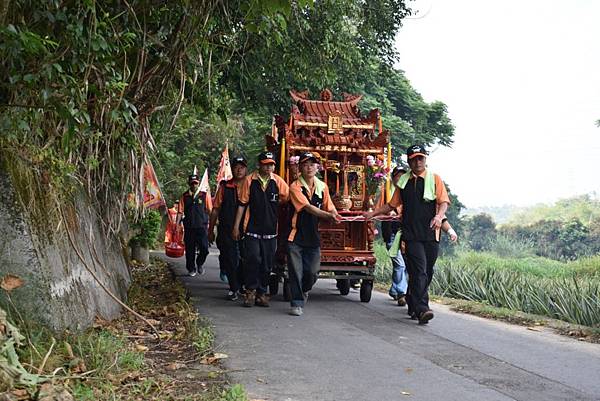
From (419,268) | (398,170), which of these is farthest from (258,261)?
(398,170)

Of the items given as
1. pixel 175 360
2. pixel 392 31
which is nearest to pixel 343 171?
pixel 392 31

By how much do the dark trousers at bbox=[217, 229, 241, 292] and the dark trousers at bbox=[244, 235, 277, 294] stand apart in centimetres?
74

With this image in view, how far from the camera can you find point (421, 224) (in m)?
8.83

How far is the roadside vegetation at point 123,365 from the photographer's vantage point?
4533 mm

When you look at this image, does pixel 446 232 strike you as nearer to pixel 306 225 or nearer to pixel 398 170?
pixel 306 225

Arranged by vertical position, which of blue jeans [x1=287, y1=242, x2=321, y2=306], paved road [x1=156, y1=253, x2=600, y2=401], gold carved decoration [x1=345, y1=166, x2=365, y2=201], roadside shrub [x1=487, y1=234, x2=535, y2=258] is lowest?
paved road [x1=156, y1=253, x2=600, y2=401]

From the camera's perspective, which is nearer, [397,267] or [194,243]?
[397,267]

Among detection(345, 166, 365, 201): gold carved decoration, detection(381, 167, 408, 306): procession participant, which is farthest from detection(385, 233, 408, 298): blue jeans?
detection(345, 166, 365, 201): gold carved decoration

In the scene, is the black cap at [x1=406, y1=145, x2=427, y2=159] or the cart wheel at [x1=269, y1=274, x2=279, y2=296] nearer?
the black cap at [x1=406, y1=145, x2=427, y2=159]

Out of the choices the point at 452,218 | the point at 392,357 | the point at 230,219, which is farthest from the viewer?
the point at 452,218

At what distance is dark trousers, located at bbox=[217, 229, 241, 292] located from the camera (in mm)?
10680

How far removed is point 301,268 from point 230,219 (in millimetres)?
2022

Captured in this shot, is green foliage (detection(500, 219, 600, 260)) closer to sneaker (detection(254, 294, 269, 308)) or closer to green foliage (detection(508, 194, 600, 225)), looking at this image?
green foliage (detection(508, 194, 600, 225))

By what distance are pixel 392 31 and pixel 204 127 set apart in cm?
1445
